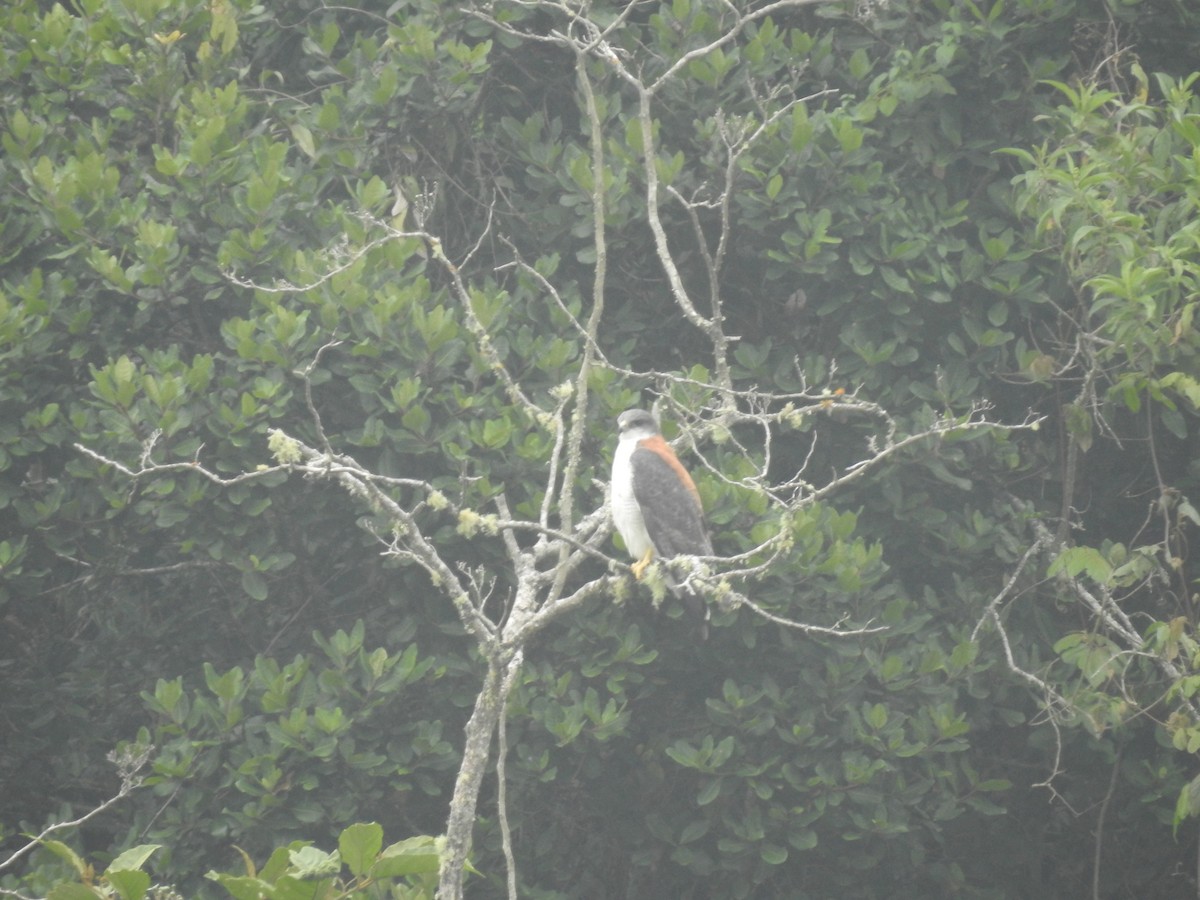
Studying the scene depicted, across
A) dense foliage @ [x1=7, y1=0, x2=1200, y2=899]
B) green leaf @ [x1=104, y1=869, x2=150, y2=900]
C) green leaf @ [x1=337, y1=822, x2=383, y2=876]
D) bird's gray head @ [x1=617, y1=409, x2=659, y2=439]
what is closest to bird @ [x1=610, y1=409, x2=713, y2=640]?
bird's gray head @ [x1=617, y1=409, x2=659, y2=439]

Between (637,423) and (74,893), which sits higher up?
(74,893)

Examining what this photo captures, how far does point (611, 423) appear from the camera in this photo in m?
5.75

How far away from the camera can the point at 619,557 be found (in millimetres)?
6438

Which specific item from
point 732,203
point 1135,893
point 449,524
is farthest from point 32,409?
point 1135,893

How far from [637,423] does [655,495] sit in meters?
0.35

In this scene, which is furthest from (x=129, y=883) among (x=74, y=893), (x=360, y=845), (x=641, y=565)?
(x=641, y=565)

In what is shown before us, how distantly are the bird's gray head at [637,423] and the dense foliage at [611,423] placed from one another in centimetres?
10

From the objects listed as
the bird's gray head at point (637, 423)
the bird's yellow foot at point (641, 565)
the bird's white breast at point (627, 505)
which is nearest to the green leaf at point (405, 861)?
the bird's yellow foot at point (641, 565)

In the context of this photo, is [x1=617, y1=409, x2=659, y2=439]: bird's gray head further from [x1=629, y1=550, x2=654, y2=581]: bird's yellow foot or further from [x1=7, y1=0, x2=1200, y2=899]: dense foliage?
[x1=629, y1=550, x2=654, y2=581]: bird's yellow foot

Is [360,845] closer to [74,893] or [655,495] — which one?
[74,893]

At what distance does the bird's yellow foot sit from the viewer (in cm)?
477

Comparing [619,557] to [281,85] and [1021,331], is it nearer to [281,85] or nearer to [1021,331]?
[1021,331]

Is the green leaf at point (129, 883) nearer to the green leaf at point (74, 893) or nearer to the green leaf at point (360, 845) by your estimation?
the green leaf at point (74, 893)

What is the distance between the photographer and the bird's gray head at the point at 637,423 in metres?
5.59
